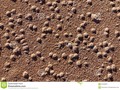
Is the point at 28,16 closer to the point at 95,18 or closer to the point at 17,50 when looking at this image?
the point at 17,50

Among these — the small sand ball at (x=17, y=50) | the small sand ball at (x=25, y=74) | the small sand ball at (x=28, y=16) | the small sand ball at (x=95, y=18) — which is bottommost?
Answer: the small sand ball at (x=25, y=74)

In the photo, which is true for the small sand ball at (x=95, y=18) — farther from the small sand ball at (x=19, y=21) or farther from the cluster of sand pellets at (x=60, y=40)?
the small sand ball at (x=19, y=21)

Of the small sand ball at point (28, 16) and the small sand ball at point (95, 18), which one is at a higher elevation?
the small sand ball at point (28, 16)

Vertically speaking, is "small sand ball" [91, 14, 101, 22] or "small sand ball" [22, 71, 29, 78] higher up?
"small sand ball" [91, 14, 101, 22]

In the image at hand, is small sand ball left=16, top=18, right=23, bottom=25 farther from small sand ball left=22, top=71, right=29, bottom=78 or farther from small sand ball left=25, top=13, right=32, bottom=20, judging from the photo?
small sand ball left=22, top=71, right=29, bottom=78

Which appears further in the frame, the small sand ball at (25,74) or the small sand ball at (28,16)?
the small sand ball at (28,16)

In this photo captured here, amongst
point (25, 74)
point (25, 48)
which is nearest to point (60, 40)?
point (25, 48)

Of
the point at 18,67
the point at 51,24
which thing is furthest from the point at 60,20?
the point at 18,67

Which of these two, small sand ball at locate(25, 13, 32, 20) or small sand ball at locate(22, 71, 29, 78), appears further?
small sand ball at locate(25, 13, 32, 20)

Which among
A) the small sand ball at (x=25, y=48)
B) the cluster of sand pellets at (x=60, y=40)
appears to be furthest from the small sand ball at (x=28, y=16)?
the small sand ball at (x=25, y=48)

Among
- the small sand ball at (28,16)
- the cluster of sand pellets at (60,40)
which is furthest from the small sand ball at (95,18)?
the small sand ball at (28,16)

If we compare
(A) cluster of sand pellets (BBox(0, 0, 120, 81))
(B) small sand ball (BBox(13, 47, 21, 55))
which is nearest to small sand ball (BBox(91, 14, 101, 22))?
(A) cluster of sand pellets (BBox(0, 0, 120, 81))
